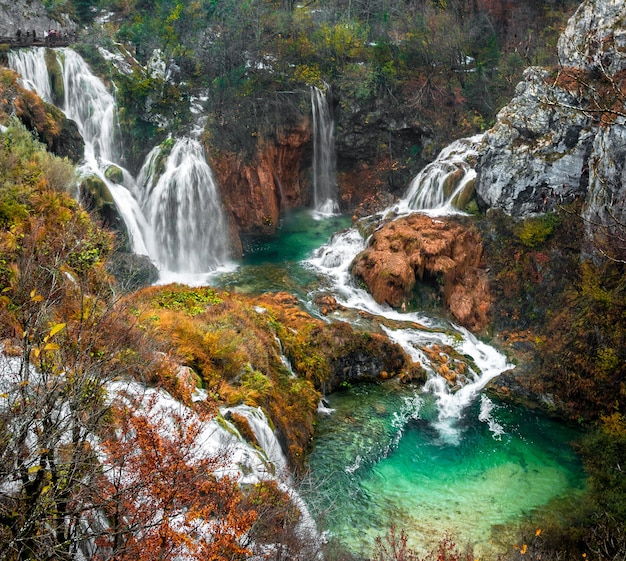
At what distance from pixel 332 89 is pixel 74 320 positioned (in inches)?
996

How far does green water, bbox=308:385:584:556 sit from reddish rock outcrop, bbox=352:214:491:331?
4946 millimetres

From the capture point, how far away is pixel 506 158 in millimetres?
20844

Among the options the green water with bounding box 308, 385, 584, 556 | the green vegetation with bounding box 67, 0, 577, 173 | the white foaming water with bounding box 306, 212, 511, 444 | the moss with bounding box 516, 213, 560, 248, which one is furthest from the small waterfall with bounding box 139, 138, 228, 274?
the moss with bounding box 516, 213, 560, 248

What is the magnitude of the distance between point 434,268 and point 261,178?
11.8 meters

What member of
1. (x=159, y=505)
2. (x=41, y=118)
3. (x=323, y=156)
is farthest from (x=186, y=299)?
(x=323, y=156)

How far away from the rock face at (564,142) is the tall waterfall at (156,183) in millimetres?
13167

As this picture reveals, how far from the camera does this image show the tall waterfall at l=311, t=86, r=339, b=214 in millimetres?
29109

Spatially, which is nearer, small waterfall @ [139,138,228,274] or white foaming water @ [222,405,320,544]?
white foaming water @ [222,405,320,544]

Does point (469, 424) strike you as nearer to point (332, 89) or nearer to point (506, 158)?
point (506, 158)

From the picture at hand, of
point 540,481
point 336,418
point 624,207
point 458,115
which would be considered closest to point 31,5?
point 458,115

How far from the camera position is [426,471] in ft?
43.2

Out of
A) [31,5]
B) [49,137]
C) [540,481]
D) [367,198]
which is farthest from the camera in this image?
[367,198]

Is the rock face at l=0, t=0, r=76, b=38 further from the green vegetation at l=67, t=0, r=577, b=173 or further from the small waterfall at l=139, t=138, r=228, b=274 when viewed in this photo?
the small waterfall at l=139, t=138, r=228, b=274

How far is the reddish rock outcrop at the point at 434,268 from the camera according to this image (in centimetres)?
1992
